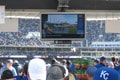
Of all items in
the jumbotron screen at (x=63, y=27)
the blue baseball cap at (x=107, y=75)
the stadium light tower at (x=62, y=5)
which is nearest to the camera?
the blue baseball cap at (x=107, y=75)

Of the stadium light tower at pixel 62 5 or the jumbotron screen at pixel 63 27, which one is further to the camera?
the stadium light tower at pixel 62 5

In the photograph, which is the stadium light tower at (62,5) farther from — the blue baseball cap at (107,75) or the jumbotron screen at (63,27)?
the blue baseball cap at (107,75)

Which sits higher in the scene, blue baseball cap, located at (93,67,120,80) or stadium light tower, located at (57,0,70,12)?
stadium light tower, located at (57,0,70,12)

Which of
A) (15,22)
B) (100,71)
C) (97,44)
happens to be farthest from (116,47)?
(100,71)

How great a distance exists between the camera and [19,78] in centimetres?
723

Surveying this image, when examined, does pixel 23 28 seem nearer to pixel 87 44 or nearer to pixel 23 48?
pixel 23 48

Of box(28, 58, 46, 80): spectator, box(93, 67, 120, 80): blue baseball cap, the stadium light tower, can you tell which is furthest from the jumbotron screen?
box(93, 67, 120, 80): blue baseball cap

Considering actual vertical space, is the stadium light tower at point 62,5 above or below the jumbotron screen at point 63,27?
above

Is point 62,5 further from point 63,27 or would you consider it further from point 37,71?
point 37,71

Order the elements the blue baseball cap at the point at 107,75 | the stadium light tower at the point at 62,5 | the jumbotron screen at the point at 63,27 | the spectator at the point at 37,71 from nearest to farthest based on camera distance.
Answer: the blue baseball cap at the point at 107,75 → the spectator at the point at 37,71 → the jumbotron screen at the point at 63,27 → the stadium light tower at the point at 62,5

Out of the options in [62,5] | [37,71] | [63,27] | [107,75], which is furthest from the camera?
[62,5]

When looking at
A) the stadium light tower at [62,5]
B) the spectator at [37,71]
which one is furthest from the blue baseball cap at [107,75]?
the stadium light tower at [62,5]

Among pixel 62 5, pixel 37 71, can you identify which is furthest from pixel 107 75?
pixel 62 5

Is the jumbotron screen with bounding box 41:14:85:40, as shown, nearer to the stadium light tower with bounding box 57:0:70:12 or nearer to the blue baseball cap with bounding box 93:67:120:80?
the stadium light tower with bounding box 57:0:70:12
